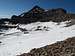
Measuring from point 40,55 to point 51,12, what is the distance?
202 feet

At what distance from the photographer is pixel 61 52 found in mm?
15180

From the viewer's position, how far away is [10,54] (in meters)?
19.8

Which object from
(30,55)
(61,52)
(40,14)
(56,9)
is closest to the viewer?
(61,52)

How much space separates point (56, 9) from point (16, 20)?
18.7 m

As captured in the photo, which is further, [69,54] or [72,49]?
[72,49]

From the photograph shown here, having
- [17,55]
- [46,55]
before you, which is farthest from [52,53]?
[17,55]

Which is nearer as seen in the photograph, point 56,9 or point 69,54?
point 69,54

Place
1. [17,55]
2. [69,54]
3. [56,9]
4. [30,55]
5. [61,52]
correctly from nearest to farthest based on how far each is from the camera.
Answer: [69,54]
[61,52]
[30,55]
[17,55]
[56,9]

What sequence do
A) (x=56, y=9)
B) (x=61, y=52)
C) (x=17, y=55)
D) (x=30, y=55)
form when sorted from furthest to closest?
(x=56, y=9)
(x=17, y=55)
(x=30, y=55)
(x=61, y=52)

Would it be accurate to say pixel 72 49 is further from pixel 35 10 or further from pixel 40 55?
pixel 35 10

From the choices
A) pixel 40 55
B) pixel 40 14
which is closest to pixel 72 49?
pixel 40 55

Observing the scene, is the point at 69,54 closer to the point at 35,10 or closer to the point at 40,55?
the point at 40,55

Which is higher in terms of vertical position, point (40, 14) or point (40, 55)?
point (40, 14)

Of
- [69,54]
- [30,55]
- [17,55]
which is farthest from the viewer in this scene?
[17,55]
